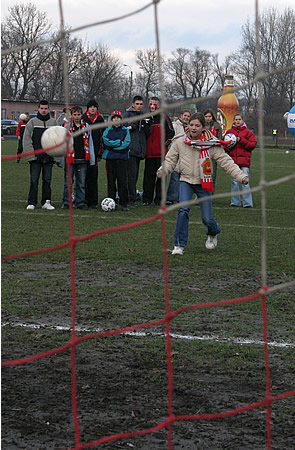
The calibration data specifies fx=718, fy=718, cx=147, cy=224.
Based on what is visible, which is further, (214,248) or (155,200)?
(155,200)

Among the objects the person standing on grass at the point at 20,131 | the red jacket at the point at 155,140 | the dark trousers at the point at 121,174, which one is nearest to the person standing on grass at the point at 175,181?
the red jacket at the point at 155,140

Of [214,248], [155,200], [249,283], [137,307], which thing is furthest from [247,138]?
[137,307]

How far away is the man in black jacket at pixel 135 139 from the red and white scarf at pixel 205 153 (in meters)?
3.81

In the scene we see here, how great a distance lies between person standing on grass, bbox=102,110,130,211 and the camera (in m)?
10.9

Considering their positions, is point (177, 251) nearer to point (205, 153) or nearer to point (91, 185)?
point (205, 153)

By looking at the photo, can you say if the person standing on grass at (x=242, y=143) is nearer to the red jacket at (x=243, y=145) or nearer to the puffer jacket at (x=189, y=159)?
the red jacket at (x=243, y=145)

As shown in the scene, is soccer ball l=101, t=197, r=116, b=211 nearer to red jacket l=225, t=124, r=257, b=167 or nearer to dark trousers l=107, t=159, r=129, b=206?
dark trousers l=107, t=159, r=129, b=206

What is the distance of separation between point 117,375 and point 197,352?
0.63 metres

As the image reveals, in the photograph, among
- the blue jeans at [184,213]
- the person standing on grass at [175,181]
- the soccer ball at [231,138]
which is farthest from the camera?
the person standing on grass at [175,181]

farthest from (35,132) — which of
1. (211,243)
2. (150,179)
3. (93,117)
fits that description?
(211,243)

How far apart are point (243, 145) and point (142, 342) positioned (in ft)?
25.7

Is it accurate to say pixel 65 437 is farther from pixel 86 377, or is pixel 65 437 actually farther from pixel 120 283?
pixel 120 283

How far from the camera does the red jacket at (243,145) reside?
11.9m

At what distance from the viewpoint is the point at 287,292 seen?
6031 mm
